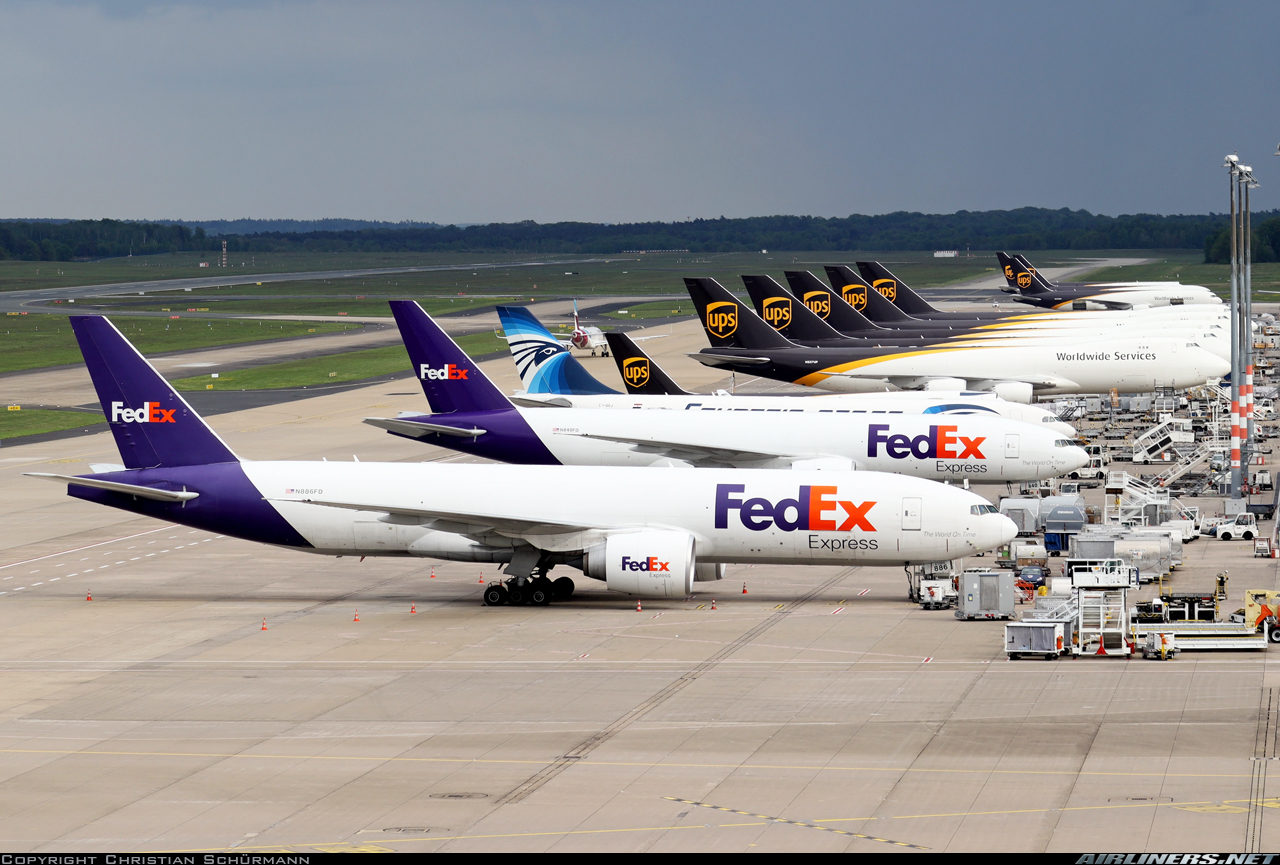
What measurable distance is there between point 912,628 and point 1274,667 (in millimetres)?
9013

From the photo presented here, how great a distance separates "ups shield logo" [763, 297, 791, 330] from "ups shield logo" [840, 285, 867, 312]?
56.5 ft

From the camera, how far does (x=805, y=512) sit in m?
42.6

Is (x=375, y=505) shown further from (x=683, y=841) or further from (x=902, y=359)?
(x=902, y=359)

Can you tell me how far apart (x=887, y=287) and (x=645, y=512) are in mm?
79070

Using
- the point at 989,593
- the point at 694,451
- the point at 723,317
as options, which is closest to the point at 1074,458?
the point at 694,451

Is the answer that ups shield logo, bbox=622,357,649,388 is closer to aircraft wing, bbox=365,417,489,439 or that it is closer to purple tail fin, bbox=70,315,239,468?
aircraft wing, bbox=365,417,489,439

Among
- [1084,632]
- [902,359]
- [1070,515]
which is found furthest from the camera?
[902,359]

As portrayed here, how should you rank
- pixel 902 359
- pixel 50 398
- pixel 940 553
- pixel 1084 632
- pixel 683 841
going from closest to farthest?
pixel 683 841 < pixel 1084 632 < pixel 940 553 < pixel 902 359 < pixel 50 398

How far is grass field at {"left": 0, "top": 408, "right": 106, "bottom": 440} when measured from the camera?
84.6m

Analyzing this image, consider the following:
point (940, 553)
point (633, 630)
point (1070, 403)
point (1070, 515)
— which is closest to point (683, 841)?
point (633, 630)

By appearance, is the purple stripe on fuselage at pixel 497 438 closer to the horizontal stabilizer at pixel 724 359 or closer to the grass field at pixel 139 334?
the horizontal stabilizer at pixel 724 359

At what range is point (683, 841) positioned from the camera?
23.8m

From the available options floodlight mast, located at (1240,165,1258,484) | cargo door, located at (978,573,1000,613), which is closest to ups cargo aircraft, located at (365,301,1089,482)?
floodlight mast, located at (1240,165,1258,484)

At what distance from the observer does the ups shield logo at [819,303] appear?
328 feet
